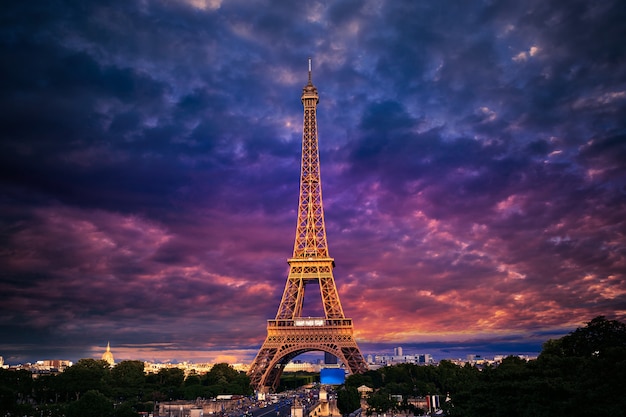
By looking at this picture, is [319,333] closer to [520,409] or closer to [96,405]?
[96,405]

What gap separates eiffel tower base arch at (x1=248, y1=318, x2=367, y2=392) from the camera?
84062 mm

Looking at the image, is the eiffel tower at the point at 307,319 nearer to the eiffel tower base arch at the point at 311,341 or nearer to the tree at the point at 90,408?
the eiffel tower base arch at the point at 311,341

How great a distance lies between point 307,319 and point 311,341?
3556 mm

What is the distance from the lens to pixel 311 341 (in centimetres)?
8456

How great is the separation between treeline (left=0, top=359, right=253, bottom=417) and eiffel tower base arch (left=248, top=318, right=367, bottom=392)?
12.0 metres

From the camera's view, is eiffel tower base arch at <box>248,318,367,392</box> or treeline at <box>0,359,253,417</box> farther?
eiffel tower base arch at <box>248,318,367,392</box>

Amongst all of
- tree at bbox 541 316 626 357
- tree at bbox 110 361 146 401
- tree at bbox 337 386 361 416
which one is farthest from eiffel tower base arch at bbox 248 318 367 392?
tree at bbox 541 316 626 357

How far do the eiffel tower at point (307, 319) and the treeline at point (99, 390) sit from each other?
10964mm

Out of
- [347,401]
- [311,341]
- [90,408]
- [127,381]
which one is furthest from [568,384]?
[127,381]

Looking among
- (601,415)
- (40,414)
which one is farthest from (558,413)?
(40,414)

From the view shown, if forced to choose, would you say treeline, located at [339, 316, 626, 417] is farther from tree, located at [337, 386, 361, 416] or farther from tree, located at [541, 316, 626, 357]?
tree, located at [337, 386, 361, 416]

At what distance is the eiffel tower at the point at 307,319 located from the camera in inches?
3327

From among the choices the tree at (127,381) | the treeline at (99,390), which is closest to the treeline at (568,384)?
the treeline at (99,390)

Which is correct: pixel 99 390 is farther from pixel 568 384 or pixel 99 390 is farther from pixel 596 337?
pixel 568 384
